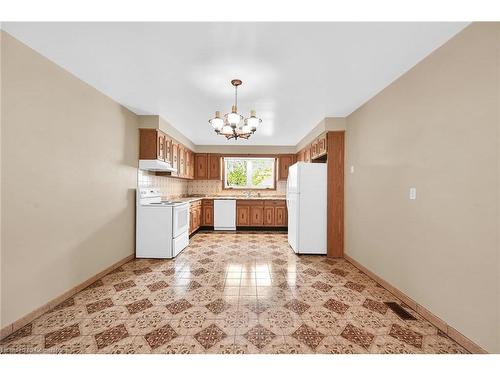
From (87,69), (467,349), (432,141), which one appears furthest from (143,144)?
(467,349)

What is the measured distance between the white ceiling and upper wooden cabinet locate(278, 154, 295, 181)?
3.06 meters

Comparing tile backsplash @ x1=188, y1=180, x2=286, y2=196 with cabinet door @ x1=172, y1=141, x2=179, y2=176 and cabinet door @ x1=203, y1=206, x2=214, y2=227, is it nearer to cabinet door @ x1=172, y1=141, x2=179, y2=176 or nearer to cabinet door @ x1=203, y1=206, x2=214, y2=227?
cabinet door @ x1=203, y1=206, x2=214, y2=227

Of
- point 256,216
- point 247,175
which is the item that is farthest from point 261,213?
point 247,175

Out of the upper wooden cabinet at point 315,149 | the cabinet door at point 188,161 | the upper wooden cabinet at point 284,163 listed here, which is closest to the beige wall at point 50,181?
the cabinet door at point 188,161

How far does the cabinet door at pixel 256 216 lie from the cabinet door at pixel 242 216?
0.11m

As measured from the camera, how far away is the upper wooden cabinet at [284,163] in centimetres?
626

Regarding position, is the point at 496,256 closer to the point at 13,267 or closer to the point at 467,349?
the point at 467,349

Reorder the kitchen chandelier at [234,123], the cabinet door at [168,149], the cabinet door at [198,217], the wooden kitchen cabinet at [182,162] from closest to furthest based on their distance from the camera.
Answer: the kitchen chandelier at [234,123] < the cabinet door at [168,149] < the wooden kitchen cabinet at [182,162] < the cabinet door at [198,217]

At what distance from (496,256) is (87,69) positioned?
387cm

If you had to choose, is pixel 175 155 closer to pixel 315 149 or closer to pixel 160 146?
pixel 160 146

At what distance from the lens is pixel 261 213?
5.92 m

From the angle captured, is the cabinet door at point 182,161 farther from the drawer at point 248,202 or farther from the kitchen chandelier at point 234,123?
the kitchen chandelier at point 234,123

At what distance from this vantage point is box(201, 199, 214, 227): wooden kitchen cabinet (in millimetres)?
5902

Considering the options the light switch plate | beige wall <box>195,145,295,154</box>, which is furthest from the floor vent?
beige wall <box>195,145,295,154</box>
